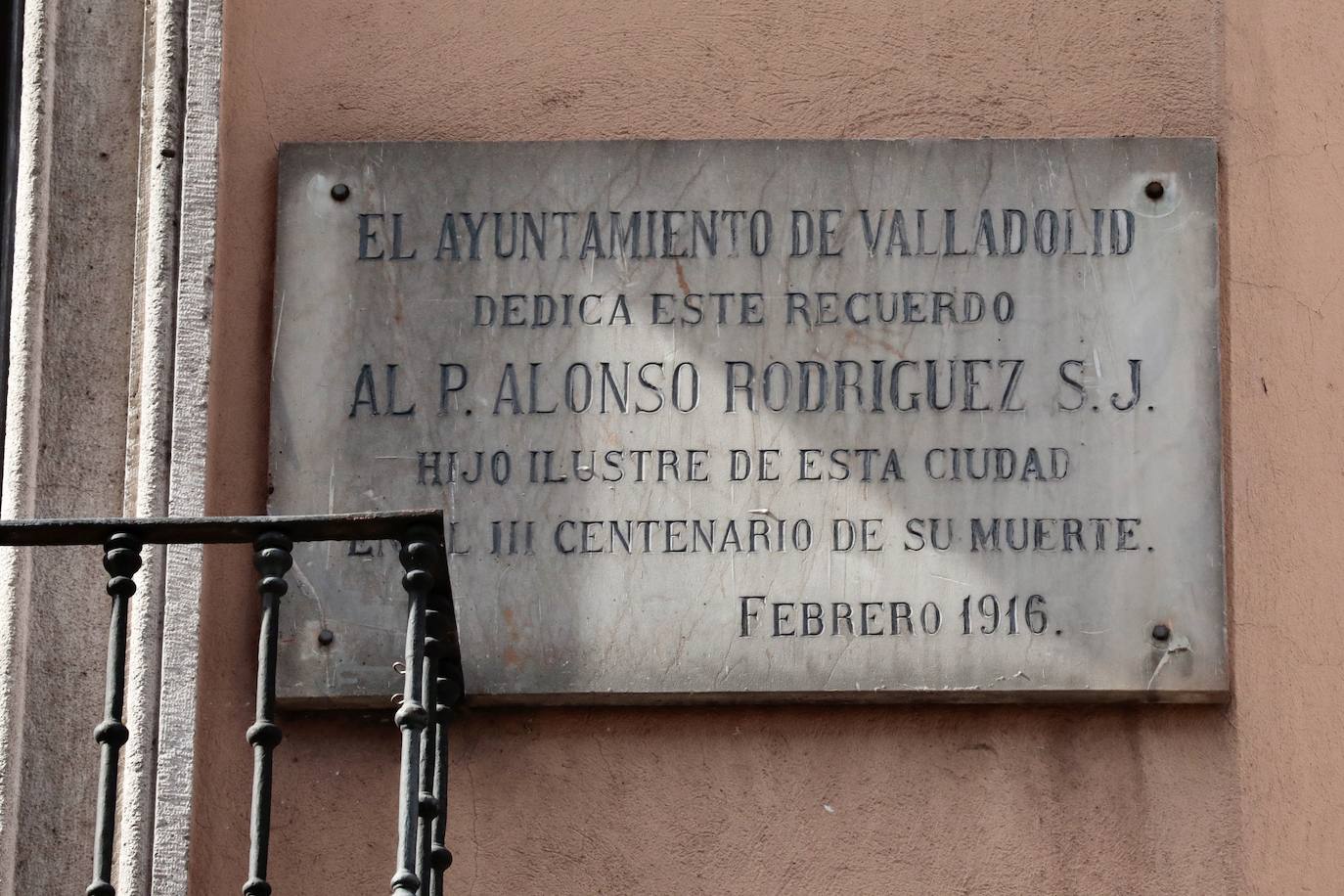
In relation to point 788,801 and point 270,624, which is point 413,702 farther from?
point 788,801

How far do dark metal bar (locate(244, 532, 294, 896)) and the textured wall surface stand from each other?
73 cm

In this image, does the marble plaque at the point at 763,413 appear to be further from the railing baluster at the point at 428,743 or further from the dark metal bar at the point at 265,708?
the dark metal bar at the point at 265,708

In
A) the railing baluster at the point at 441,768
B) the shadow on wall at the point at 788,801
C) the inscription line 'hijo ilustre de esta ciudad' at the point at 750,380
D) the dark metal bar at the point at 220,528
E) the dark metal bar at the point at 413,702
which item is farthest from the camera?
the inscription line 'hijo ilustre de esta ciudad' at the point at 750,380

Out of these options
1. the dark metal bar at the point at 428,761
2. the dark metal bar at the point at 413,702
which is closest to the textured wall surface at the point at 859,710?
the dark metal bar at the point at 428,761

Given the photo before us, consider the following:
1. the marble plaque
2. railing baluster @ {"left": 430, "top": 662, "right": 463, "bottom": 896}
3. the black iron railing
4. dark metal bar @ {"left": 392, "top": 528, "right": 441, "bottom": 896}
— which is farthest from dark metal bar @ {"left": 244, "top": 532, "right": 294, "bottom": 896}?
the marble plaque

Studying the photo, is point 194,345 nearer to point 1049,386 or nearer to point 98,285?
point 98,285

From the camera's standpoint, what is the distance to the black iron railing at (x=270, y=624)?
357 centimetres

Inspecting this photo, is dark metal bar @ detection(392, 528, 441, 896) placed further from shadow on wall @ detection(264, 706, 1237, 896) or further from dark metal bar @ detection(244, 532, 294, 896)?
shadow on wall @ detection(264, 706, 1237, 896)

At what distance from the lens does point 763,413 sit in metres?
4.43

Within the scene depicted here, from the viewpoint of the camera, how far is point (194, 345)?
14.8 feet

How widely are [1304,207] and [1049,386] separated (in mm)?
648

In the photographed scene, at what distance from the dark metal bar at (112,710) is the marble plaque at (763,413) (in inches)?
27.9

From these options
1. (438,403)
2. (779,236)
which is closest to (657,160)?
(779,236)

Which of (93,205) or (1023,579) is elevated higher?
(93,205)
